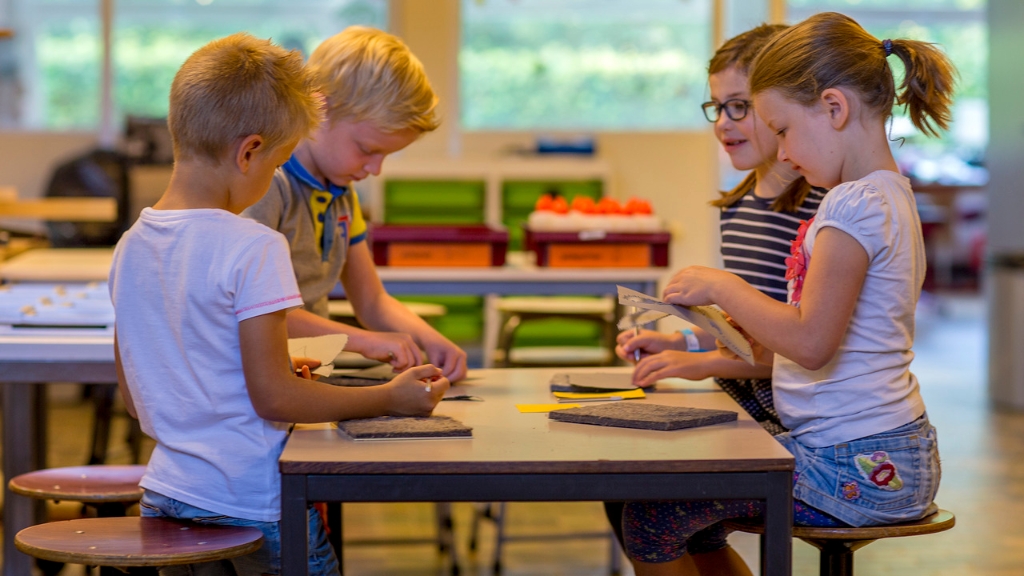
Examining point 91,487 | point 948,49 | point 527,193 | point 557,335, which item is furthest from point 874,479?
point 948,49

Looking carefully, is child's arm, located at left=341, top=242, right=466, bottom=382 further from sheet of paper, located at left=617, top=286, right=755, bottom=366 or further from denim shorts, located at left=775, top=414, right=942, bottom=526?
denim shorts, located at left=775, top=414, right=942, bottom=526

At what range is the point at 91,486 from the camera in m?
1.75

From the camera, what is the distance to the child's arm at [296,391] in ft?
4.53

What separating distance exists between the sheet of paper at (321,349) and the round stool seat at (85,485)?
358 millimetres

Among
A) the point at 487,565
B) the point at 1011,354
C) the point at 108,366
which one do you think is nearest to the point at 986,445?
the point at 1011,354

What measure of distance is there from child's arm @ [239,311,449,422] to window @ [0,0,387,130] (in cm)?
519

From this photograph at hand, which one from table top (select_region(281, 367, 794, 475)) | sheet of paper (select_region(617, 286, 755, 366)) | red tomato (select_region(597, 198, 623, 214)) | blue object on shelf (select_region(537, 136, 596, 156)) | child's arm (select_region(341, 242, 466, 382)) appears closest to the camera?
table top (select_region(281, 367, 794, 475))

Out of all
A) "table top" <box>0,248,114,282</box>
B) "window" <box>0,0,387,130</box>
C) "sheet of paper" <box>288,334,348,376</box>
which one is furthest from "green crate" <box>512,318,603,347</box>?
"sheet of paper" <box>288,334,348,376</box>

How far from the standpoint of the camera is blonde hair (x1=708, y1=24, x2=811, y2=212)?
6.28 ft

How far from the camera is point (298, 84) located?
4.88ft

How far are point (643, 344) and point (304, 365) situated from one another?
61 centimetres

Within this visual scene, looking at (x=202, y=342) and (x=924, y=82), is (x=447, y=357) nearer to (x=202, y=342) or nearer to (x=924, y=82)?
(x=202, y=342)

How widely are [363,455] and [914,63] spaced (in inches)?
36.8

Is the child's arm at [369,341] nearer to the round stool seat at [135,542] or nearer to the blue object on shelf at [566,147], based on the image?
the round stool seat at [135,542]
